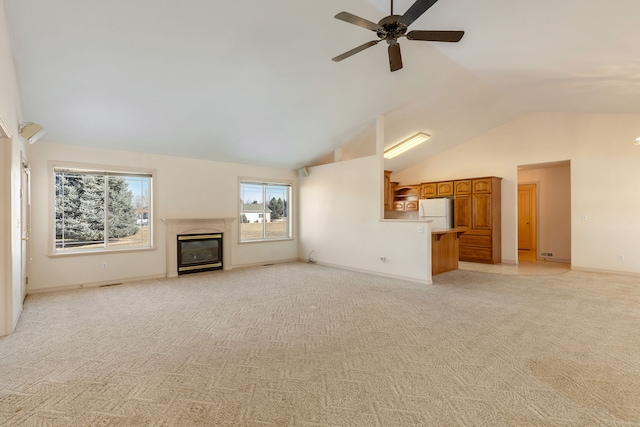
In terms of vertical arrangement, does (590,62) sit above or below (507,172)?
above

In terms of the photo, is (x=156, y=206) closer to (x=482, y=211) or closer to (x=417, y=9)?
(x=417, y=9)

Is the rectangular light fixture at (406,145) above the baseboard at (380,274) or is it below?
above

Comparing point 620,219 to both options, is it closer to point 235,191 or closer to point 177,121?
point 235,191

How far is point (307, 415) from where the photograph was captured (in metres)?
1.87

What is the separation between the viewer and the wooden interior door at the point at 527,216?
897 cm

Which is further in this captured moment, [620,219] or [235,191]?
[235,191]

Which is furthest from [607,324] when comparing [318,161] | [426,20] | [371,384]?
[318,161]

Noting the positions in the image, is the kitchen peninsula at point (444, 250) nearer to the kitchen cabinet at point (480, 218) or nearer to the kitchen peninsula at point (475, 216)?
the kitchen peninsula at point (475, 216)

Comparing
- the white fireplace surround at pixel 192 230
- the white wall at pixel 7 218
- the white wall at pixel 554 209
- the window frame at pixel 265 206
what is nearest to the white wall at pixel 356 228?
the window frame at pixel 265 206

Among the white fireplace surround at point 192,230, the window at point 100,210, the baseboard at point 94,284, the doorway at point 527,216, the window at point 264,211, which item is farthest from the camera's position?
the doorway at point 527,216

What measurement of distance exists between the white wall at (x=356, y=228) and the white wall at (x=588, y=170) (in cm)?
357

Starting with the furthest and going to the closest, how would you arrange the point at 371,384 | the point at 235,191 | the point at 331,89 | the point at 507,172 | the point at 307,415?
1. the point at 507,172
2. the point at 235,191
3. the point at 331,89
4. the point at 371,384
5. the point at 307,415

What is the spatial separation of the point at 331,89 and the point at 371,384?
170 inches

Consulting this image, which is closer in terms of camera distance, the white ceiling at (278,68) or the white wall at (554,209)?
the white ceiling at (278,68)
